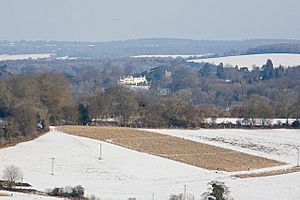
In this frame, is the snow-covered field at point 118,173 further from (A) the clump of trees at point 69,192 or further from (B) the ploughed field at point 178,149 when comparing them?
(B) the ploughed field at point 178,149

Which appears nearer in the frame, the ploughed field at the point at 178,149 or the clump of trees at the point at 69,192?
the clump of trees at the point at 69,192

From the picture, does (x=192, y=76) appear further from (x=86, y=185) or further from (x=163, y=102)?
(x=86, y=185)

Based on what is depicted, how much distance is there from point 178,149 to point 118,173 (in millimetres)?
10655

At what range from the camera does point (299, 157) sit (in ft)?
173

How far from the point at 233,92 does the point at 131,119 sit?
144 ft

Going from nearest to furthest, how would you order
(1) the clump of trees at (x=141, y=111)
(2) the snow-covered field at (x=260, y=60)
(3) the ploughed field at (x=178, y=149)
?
1. (3) the ploughed field at (x=178, y=149)
2. (1) the clump of trees at (x=141, y=111)
3. (2) the snow-covered field at (x=260, y=60)

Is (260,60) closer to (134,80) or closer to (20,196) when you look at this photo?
(134,80)

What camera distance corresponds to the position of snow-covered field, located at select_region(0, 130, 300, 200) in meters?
37.2

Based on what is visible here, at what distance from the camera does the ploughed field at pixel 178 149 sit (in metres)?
47.7

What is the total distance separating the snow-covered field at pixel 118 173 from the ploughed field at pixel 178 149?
1.55m

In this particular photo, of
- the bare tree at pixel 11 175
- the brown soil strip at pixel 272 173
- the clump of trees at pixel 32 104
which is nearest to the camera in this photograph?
the bare tree at pixel 11 175

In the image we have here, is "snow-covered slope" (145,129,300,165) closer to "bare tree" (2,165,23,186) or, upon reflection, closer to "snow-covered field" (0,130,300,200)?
"snow-covered field" (0,130,300,200)

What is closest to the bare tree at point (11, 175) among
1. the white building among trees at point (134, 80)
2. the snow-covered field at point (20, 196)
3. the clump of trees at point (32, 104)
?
the snow-covered field at point (20, 196)

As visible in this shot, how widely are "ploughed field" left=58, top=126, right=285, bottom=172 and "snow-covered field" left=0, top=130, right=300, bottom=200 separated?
1552 mm
